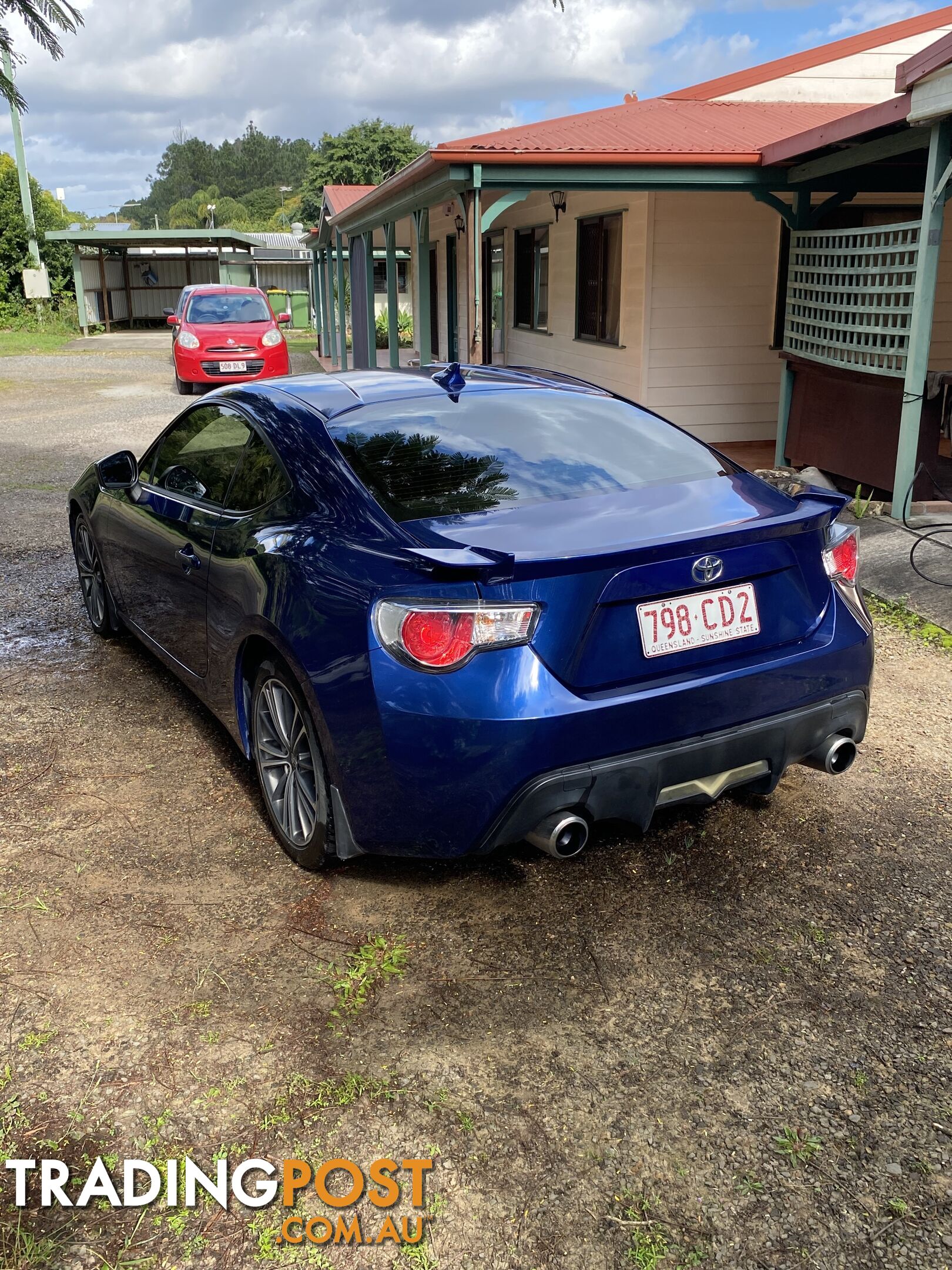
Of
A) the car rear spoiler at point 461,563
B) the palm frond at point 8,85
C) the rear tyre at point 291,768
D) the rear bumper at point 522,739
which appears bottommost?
the rear tyre at point 291,768

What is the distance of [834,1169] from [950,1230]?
231mm

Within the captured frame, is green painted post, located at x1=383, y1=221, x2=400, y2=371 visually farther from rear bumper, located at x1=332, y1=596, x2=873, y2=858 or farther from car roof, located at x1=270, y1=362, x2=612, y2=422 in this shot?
rear bumper, located at x1=332, y1=596, x2=873, y2=858

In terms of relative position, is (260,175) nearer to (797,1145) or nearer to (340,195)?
(340,195)

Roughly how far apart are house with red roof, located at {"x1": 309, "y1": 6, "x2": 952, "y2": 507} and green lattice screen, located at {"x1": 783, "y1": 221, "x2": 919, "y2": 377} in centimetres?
3

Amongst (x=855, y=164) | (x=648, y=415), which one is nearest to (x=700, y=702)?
(x=648, y=415)

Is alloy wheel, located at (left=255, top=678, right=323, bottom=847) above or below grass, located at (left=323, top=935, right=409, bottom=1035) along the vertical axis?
above

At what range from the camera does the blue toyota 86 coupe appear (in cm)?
274

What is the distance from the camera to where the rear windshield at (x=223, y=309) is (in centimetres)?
1894

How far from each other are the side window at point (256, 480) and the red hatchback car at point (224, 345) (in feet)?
48.2

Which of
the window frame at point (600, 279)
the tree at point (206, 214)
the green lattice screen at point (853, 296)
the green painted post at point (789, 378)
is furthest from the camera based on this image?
the tree at point (206, 214)

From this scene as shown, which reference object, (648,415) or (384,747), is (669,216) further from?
(384,747)

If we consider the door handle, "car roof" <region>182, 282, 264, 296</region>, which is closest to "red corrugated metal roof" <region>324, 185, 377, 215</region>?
"car roof" <region>182, 282, 264, 296</region>

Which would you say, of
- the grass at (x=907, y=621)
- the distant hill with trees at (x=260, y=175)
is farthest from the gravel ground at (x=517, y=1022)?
the distant hill with trees at (x=260, y=175)

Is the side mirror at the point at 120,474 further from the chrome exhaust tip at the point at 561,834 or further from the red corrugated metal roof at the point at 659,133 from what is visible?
the red corrugated metal roof at the point at 659,133
